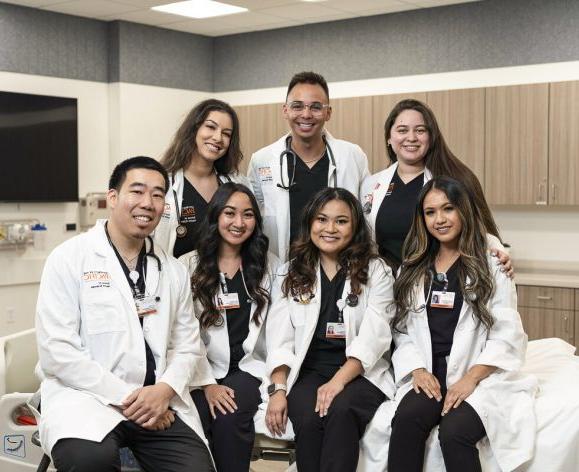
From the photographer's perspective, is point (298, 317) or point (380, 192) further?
point (380, 192)

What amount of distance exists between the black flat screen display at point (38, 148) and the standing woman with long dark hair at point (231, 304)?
11.2ft

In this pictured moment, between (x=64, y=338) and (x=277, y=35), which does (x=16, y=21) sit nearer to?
(x=277, y=35)

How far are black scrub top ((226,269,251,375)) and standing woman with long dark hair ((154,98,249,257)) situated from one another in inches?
12.0

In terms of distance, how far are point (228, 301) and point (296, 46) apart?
14.9 ft

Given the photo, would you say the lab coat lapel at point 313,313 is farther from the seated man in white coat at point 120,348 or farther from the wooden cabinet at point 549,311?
the wooden cabinet at point 549,311

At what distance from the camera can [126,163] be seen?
301 cm

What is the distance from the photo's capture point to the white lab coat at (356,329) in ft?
9.95

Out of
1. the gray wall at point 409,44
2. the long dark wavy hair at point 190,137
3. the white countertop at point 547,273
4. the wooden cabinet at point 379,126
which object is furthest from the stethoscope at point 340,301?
the gray wall at point 409,44

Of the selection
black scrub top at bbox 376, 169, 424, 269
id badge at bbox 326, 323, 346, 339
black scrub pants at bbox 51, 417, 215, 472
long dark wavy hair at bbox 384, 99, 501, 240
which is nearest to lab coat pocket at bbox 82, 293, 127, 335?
black scrub pants at bbox 51, 417, 215, 472

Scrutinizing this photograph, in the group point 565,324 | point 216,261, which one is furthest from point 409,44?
point 216,261

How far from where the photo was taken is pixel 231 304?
3.28 m

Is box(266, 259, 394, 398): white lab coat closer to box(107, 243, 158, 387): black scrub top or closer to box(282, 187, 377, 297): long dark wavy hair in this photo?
box(282, 187, 377, 297): long dark wavy hair

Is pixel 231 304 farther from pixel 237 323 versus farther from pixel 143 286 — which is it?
pixel 143 286

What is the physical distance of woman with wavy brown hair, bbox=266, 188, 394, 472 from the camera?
9.39ft
